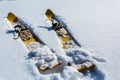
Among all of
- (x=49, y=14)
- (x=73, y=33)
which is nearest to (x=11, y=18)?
(x=49, y=14)

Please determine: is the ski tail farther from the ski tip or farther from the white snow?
the ski tip

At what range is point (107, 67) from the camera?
20.0ft

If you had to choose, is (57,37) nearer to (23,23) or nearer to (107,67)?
(23,23)

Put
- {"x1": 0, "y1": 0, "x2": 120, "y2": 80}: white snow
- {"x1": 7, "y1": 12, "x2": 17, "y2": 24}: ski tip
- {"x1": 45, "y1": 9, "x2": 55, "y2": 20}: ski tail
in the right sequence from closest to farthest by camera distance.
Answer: {"x1": 0, "y1": 0, "x2": 120, "y2": 80}: white snow < {"x1": 7, "y1": 12, "x2": 17, "y2": 24}: ski tip < {"x1": 45, "y1": 9, "x2": 55, "y2": 20}: ski tail

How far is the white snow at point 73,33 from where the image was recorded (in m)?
5.93

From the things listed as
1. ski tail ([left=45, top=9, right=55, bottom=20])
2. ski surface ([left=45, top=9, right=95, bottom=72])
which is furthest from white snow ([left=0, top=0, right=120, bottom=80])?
ski tail ([left=45, top=9, right=55, bottom=20])

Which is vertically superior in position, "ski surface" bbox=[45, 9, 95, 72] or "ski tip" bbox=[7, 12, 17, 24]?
"ski tip" bbox=[7, 12, 17, 24]

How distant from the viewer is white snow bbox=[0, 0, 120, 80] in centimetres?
593

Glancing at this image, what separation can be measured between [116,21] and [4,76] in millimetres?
3776

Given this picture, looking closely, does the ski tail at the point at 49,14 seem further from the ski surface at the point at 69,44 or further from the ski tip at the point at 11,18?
the ski tip at the point at 11,18

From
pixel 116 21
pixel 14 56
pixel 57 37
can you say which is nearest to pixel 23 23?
pixel 57 37

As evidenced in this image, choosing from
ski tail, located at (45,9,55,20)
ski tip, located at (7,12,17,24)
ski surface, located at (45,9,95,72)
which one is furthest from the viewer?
ski tail, located at (45,9,55,20)

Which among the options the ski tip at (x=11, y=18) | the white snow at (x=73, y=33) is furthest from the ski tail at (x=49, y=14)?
the ski tip at (x=11, y=18)

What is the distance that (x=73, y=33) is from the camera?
298 inches
